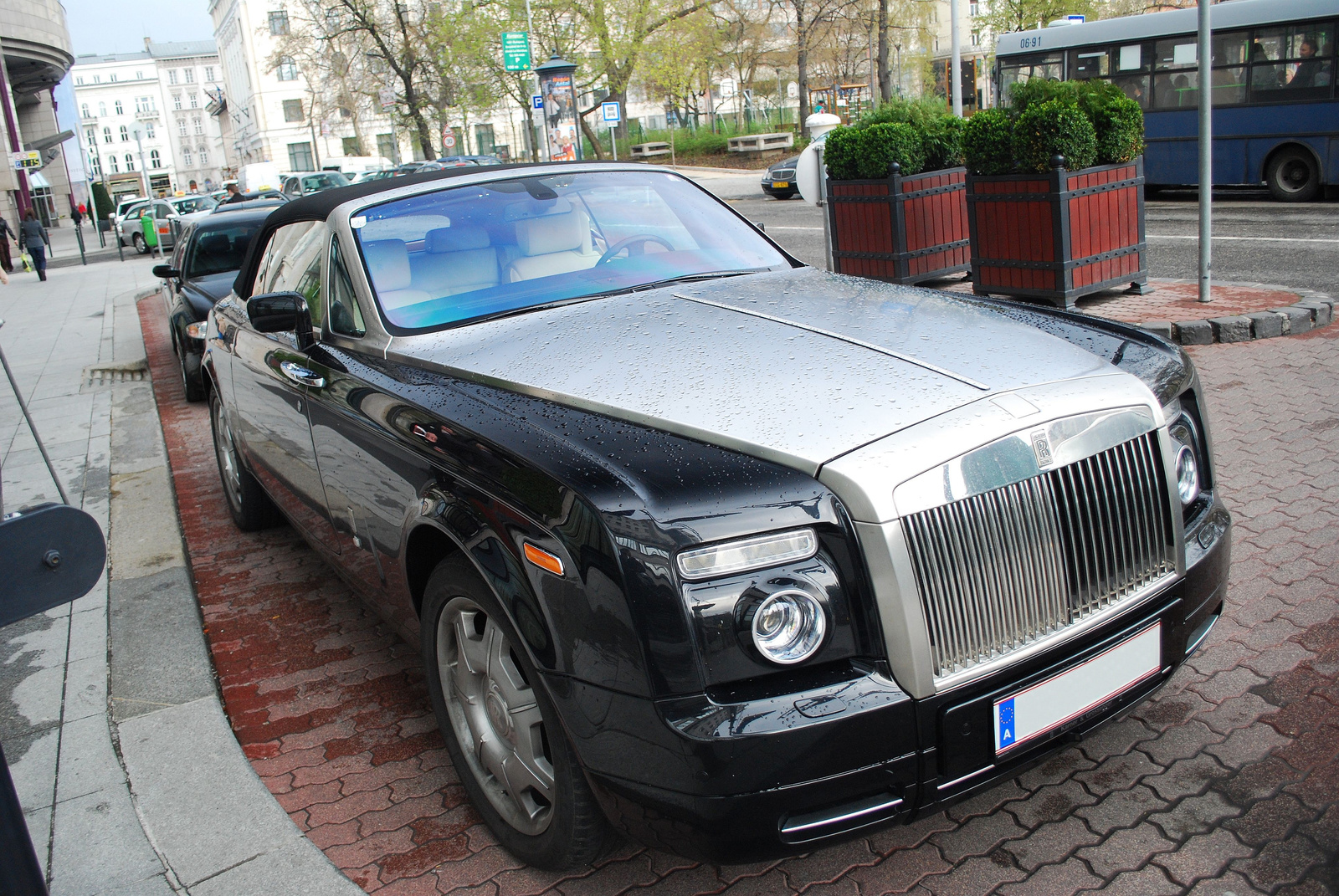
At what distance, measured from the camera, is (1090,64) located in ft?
60.5

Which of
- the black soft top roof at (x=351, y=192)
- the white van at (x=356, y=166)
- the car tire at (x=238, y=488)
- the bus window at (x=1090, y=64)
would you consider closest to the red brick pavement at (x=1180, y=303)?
the black soft top roof at (x=351, y=192)

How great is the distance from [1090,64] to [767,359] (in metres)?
18.3

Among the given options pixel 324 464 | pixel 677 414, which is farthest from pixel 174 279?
pixel 677 414

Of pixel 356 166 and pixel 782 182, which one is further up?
pixel 356 166

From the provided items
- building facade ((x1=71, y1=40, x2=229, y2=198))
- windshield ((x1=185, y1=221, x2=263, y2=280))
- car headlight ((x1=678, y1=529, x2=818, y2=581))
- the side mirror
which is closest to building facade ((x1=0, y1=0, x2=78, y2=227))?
windshield ((x1=185, y1=221, x2=263, y2=280))

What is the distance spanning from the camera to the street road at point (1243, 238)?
10273 millimetres

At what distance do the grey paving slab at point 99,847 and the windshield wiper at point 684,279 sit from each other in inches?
82.2

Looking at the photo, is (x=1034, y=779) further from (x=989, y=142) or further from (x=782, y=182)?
(x=782, y=182)

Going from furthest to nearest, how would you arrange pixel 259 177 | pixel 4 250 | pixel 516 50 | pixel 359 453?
1. pixel 259 177
2. pixel 516 50
3. pixel 4 250
4. pixel 359 453

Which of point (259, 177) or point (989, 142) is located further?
point (259, 177)

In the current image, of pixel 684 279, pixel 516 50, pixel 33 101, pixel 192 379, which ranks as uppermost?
pixel 33 101

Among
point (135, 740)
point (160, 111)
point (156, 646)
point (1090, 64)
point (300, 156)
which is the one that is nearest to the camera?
point (135, 740)

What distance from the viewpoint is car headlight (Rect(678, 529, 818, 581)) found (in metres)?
2.04

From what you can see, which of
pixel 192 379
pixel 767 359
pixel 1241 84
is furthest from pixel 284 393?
pixel 1241 84
